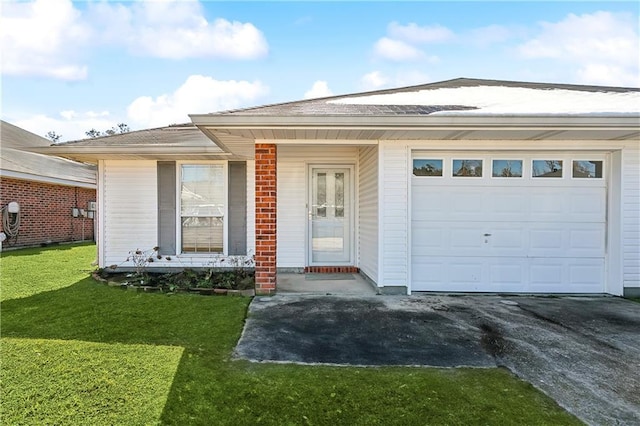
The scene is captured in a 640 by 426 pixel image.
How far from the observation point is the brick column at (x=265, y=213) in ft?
19.0

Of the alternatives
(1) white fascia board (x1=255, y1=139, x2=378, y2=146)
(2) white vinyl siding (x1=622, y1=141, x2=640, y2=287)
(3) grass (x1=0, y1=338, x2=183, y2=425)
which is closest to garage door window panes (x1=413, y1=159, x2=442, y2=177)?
(1) white fascia board (x1=255, y1=139, x2=378, y2=146)

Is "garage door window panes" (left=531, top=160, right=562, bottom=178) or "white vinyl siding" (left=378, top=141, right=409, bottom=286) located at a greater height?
"garage door window panes" (left=531, top=160, right=562, bottom=178)

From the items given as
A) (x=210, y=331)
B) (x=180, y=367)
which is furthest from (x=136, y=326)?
(x=180, y=367)

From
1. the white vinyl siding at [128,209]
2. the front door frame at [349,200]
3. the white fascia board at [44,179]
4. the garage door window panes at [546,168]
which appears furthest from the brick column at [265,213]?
the white fascia board at [44,179]

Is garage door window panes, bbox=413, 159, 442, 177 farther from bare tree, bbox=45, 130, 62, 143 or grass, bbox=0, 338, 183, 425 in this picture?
bare tree, bbox=45, 130, 62, 143

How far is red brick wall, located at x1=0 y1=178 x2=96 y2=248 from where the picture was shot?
12250mm

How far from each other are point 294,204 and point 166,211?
2.76m

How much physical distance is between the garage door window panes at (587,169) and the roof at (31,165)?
42.4ft

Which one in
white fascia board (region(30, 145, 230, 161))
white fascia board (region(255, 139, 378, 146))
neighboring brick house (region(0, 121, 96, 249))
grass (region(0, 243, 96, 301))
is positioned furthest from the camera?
neighboring brick house (region(0, 121, 96, 249))

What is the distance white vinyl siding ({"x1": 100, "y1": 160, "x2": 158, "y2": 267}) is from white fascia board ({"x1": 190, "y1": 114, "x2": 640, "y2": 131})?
3.59 metres

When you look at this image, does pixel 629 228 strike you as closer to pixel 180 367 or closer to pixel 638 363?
pixel 638 363

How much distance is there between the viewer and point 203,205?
7.88m

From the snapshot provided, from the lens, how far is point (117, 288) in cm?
630

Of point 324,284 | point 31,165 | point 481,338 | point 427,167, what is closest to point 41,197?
point 31,165
